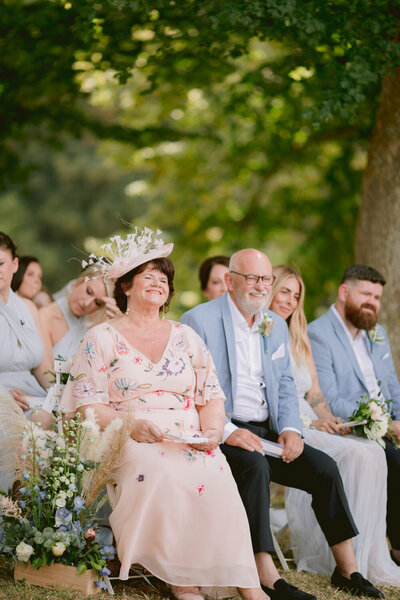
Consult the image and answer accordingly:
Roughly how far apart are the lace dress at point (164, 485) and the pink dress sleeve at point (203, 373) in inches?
5.0

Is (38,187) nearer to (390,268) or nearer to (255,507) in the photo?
(390,268)

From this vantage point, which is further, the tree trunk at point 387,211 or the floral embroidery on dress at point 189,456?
the tree trunk at point 387,211

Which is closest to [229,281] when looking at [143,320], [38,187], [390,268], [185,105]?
[143,320]

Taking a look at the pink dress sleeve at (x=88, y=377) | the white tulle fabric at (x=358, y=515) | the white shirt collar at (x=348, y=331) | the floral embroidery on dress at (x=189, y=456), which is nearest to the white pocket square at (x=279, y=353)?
the white tulle fabric at (x=358, y=515)

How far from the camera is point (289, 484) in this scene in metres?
4.74

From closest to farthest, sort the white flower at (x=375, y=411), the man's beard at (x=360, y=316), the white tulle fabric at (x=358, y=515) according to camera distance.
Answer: the white tulle fabric at (x=358, y=515), the white flower at (x=375, y=411), the man's beard at (x=360, y=316)

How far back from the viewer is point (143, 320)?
14.7ft

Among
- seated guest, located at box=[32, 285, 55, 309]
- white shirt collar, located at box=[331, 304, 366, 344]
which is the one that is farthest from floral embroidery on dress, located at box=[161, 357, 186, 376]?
seated guest, located at box=[32, 285, 55, 309]

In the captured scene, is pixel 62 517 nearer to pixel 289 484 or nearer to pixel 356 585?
pixel 289 484

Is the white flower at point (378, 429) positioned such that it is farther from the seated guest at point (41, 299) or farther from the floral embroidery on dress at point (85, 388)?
the seated guest at point (41, 299)

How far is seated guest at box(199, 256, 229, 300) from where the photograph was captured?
7.06 meters

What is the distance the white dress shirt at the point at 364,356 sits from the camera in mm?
5988

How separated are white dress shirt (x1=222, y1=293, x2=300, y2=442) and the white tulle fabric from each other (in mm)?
484

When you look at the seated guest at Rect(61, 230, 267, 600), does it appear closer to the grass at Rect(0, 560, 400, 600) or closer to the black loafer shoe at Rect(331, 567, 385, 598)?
the grass at Rect(0, 560, 400, 600)
